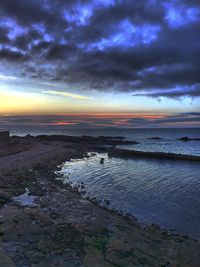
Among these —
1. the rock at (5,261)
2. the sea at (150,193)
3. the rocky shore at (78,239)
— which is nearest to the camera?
the rock at (5,261)

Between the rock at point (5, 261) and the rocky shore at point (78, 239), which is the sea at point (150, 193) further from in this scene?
the rock at point (5, 261)

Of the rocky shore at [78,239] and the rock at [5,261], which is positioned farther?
the rocky shore at [78,239]

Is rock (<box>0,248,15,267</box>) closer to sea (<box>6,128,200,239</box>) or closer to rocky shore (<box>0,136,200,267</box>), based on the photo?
rocky shore (<box>0,136,200,267</box>)

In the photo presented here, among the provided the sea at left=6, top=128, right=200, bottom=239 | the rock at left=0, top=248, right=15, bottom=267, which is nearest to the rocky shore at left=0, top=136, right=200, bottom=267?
the rock at left=0, top=248, right=15, bottom=267

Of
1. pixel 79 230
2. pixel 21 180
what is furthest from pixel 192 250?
pixel 21 180

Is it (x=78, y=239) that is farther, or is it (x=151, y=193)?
(x=151, y=193)

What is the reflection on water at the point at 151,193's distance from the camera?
16.9m

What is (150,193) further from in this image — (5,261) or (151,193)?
(5,261)

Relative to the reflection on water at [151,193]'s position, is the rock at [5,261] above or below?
above

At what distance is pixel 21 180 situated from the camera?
23.3 meters

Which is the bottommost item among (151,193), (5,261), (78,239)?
(151,193)

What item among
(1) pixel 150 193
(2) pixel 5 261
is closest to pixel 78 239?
(2) pixel 5 261

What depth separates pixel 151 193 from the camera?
906 inches

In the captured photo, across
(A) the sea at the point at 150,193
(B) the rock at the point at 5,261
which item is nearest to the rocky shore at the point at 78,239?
(B) the rock at the point at 5,261
